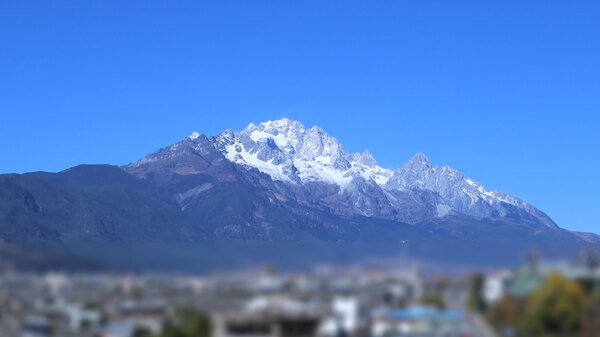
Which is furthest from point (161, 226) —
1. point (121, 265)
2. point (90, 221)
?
point (121, 265)

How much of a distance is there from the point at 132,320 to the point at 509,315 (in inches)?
440

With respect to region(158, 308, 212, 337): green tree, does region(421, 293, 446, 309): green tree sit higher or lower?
higher

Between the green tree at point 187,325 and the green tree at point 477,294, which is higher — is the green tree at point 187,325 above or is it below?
below

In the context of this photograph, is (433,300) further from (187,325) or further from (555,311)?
(187,325)

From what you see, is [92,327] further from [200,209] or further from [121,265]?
[200,209]

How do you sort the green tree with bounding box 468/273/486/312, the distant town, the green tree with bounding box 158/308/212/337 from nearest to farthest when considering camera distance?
the green tree with bounding box 158/308/212/337
the distant town
the green tree with bounding box 468/273/486/312

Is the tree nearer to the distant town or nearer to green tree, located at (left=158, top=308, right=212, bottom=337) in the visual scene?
the distant town

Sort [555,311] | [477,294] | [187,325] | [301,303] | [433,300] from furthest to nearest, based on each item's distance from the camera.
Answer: [477,294] < [433,300] < [301,303] < [555,311] < [187,325]

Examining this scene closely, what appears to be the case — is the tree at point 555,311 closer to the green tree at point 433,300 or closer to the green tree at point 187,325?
the green tree at point 433,300

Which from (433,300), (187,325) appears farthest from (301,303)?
(433,300)

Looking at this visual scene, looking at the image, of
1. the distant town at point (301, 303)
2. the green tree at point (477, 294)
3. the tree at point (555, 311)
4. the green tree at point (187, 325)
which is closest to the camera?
the green tree at point (187, 325)

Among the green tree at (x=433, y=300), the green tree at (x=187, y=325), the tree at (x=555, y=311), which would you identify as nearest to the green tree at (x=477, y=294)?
the green tree at (x=433, y=300)

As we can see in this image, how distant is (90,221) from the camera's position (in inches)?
5728

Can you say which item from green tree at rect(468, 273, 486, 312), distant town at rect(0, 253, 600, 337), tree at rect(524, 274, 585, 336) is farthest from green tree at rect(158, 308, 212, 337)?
tree at rect(524, 274, 585, 336)
